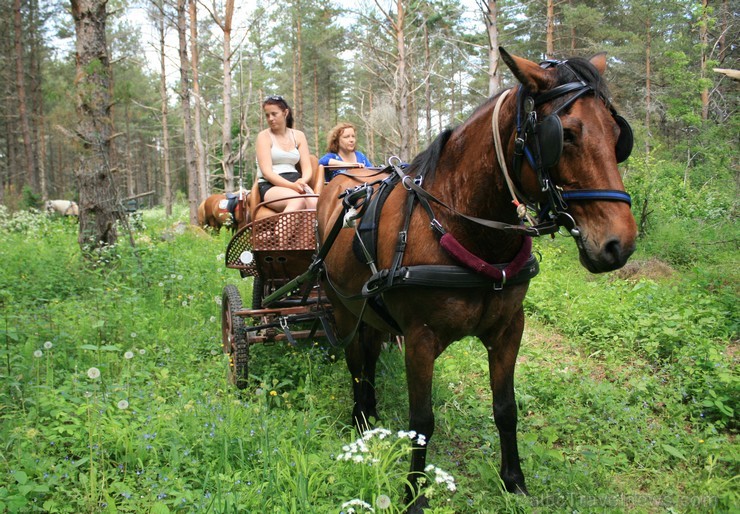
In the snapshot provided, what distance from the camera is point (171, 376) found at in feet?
12.7

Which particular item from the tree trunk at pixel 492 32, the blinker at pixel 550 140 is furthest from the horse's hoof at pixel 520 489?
the tree trunk at pixel 492 32

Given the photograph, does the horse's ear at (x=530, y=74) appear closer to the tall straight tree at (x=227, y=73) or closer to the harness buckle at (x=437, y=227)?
the harness buckle at (x=437, y=227)

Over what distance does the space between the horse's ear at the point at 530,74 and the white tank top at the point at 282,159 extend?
292cm

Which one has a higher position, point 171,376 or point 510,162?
point 510,162

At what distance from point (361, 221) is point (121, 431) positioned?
1795 millimetres

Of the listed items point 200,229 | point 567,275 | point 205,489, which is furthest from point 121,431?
point 200,229

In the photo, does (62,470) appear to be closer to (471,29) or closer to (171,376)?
(171,376)

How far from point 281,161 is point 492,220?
2796 mm

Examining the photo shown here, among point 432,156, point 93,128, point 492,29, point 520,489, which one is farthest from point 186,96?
point 520,489

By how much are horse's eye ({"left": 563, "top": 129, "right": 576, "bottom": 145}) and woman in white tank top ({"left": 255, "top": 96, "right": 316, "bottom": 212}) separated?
259cm

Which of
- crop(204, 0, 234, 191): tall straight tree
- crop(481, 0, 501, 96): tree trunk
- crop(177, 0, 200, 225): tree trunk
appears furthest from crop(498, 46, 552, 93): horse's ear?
crop(177, 0, 200, 225): tree trunk

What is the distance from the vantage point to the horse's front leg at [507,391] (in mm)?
2563

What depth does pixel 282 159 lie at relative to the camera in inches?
178

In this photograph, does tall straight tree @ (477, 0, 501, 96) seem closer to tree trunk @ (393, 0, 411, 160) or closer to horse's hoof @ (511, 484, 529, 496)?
tree trunk @ (393, 0, 411, 160)
